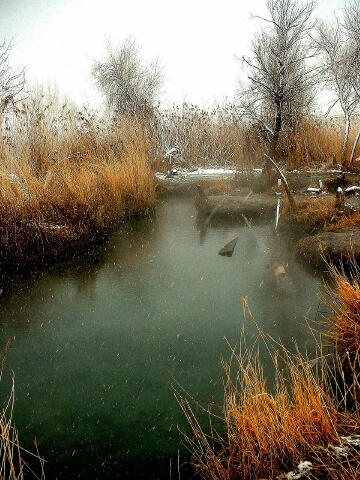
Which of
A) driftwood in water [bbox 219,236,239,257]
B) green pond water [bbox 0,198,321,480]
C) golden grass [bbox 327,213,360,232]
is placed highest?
golden grass [bbox 327,213,360,232]

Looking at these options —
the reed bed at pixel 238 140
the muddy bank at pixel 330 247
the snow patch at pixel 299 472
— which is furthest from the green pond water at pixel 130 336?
the reed bed at pixel 238 140

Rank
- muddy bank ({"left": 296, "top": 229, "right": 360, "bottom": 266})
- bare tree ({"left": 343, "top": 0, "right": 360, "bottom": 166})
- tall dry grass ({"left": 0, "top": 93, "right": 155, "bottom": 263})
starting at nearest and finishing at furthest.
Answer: muddy bank ({"left": 296, "top": 229, "right": 360, "bottom": 266}) < tall dry grass ({"left": 0, "top": 93, "right": 155, "bottom": 263}) < bare tree ({"left": 343, "top": 0, "right": 360, "bottom": 166})

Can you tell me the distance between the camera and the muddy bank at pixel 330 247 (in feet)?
14.3

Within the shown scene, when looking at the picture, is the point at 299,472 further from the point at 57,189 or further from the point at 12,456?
the point at 57,189

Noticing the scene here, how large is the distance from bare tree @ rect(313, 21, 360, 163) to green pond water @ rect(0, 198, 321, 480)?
23.0ft

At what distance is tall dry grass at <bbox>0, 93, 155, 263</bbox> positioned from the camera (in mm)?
4973

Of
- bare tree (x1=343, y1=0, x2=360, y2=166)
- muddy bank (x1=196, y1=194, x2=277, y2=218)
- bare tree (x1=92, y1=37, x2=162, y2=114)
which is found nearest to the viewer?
muddy bank (x1=196, y1=194, x2=277, y2=218)

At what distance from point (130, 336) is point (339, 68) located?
414 inches

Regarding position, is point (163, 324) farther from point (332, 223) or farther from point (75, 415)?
point (332, 223)

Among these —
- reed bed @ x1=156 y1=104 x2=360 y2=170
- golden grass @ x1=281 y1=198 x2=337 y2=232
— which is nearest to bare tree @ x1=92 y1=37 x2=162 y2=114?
reed bed @ x1=156 y1=104 x2=360 y2=170

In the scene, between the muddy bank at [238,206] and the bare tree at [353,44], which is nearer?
the muddy bank at [238,206]

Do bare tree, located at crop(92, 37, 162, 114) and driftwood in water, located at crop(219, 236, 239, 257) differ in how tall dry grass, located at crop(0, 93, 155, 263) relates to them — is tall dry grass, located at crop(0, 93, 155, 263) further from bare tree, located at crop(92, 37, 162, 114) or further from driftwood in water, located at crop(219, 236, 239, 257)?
bare tree, located at crop(92, 37, 162, 114)

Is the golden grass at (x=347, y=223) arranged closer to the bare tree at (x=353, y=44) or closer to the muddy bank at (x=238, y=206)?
the muddy bank at (x=238, y=206)

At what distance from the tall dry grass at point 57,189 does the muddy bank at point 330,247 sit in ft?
10.8
